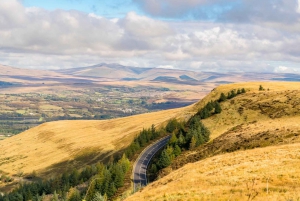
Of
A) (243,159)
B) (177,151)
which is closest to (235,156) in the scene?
(243,159)

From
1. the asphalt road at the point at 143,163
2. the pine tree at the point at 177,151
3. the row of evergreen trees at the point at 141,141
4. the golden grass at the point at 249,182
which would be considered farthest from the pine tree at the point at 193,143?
the golden grass at the point at 249,182

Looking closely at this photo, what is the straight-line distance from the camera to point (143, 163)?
9662 centimetres

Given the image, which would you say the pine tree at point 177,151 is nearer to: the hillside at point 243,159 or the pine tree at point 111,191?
the hillside at point 243,159

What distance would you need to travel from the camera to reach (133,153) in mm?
112188

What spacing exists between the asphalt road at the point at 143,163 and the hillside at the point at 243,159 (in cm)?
895

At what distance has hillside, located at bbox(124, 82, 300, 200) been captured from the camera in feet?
98.2

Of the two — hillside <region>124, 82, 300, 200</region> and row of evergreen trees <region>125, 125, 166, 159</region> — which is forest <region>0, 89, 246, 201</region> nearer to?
row of evergreen trees <region>125, 125, 166, 159</region>

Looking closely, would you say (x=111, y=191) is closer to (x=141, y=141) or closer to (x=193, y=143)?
(x=193, y=143)

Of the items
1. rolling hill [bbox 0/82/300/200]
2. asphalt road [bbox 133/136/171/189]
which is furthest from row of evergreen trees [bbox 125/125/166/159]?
rolling hill [bbox 0/82/300/200]

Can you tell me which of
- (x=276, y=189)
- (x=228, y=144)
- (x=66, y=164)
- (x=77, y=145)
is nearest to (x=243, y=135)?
(x=228, y=144)

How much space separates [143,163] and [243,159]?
54.6 metres

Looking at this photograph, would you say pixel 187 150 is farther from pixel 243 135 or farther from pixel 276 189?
pixel 276 189

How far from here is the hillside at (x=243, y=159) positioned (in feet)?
98.2

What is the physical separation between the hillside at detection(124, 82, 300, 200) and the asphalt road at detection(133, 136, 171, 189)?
895 centimetres
